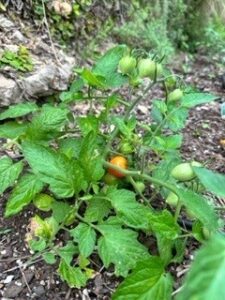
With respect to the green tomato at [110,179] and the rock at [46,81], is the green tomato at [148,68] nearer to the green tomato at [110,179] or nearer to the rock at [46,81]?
the green tomato at [110,179]

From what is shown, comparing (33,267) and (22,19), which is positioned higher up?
(22,19)

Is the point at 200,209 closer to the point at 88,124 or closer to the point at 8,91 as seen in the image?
the point at 88,124

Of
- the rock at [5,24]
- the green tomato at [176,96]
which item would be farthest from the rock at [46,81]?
the green tomato at [176,96]

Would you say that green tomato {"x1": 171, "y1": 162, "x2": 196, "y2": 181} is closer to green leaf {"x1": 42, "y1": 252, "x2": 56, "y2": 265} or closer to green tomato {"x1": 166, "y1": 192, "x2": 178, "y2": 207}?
green tomato {"x1": 166, "y1": 192, "x2": 178, "y2": 207}

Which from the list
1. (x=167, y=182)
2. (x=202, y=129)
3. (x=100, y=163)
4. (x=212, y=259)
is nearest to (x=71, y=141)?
(x=100, y=163)

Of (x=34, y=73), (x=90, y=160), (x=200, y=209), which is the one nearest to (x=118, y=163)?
(x=90, y=160)

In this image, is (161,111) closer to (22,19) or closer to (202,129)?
→ (202,129)
